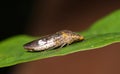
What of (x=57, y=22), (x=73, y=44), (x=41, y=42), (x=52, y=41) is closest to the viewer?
(x=73, y=44)

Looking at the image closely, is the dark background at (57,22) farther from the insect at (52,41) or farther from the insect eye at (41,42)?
the insect eye at (41,42)

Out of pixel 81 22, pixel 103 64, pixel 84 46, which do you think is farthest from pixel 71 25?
pixel 84 46

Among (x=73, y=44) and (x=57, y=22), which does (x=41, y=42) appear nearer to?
(x=73, y=44)

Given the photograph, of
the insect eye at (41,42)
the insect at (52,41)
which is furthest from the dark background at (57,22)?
the insect eye at (41,42)

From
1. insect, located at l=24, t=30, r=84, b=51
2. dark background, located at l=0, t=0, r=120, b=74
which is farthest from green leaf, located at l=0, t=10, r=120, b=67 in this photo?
dark background, located at l=0, t=0, r=120, b=74

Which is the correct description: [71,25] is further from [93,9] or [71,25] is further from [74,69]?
[74,69]

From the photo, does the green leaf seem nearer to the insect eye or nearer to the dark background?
the insect eye

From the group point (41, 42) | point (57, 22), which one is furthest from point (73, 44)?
point (57, 22)
